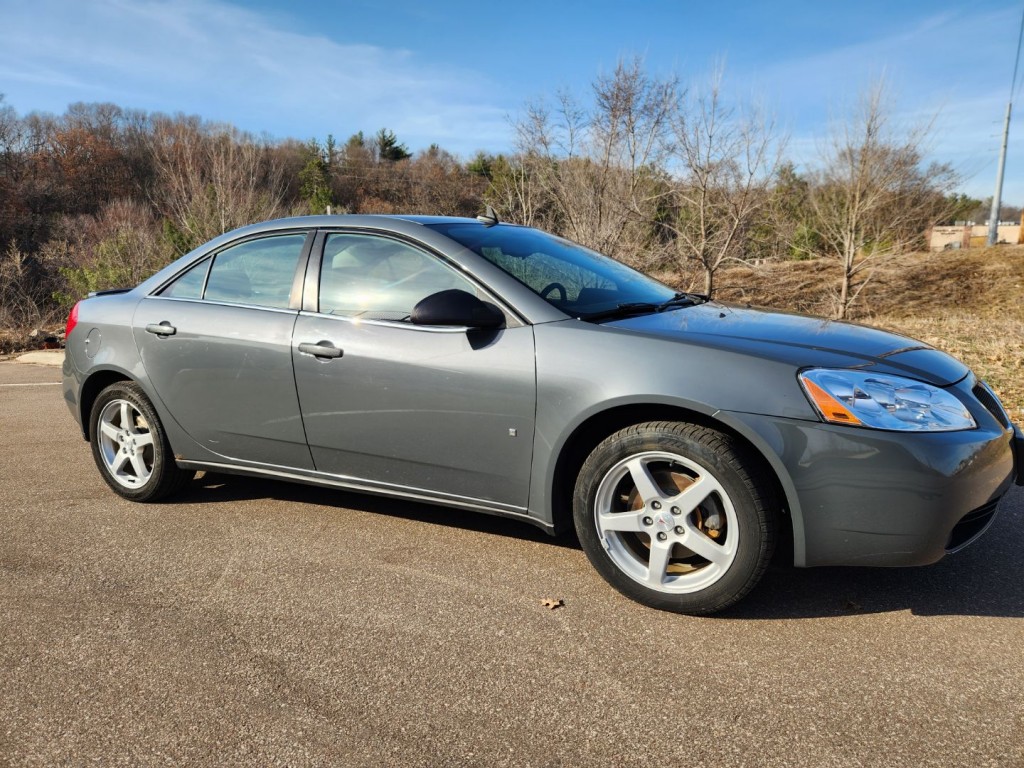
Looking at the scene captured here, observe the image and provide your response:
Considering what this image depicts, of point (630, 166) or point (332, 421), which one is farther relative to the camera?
point (630, 166)

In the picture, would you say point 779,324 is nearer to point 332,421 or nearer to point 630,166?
point 332,421

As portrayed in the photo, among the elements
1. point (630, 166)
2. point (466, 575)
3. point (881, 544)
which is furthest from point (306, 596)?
point (630, 166)

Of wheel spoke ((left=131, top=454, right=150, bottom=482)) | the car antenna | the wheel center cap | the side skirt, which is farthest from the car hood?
wheel spoke ((left=131, top=454, right=150, bottom=482))

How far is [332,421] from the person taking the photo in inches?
144

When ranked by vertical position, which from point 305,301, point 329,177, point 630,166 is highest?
point 329,177

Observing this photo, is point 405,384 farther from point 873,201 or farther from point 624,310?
point 873,201

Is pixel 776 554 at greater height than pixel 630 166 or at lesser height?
lesser

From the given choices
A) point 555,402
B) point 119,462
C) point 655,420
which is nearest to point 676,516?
point 655,420

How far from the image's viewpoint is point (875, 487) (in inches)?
106

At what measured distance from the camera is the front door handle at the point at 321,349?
3.59m

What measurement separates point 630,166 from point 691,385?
41.3 feet

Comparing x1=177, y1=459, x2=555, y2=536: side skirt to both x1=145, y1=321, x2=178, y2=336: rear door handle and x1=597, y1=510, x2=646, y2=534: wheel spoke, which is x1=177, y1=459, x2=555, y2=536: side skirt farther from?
x1=145, y1=321, x2=178, y2=336: rear door handle

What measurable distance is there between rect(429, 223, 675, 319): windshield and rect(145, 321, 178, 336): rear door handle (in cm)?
155

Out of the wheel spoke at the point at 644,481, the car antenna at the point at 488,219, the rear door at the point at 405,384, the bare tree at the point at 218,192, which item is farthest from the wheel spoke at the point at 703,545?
the bare tree at the point at 218,192
